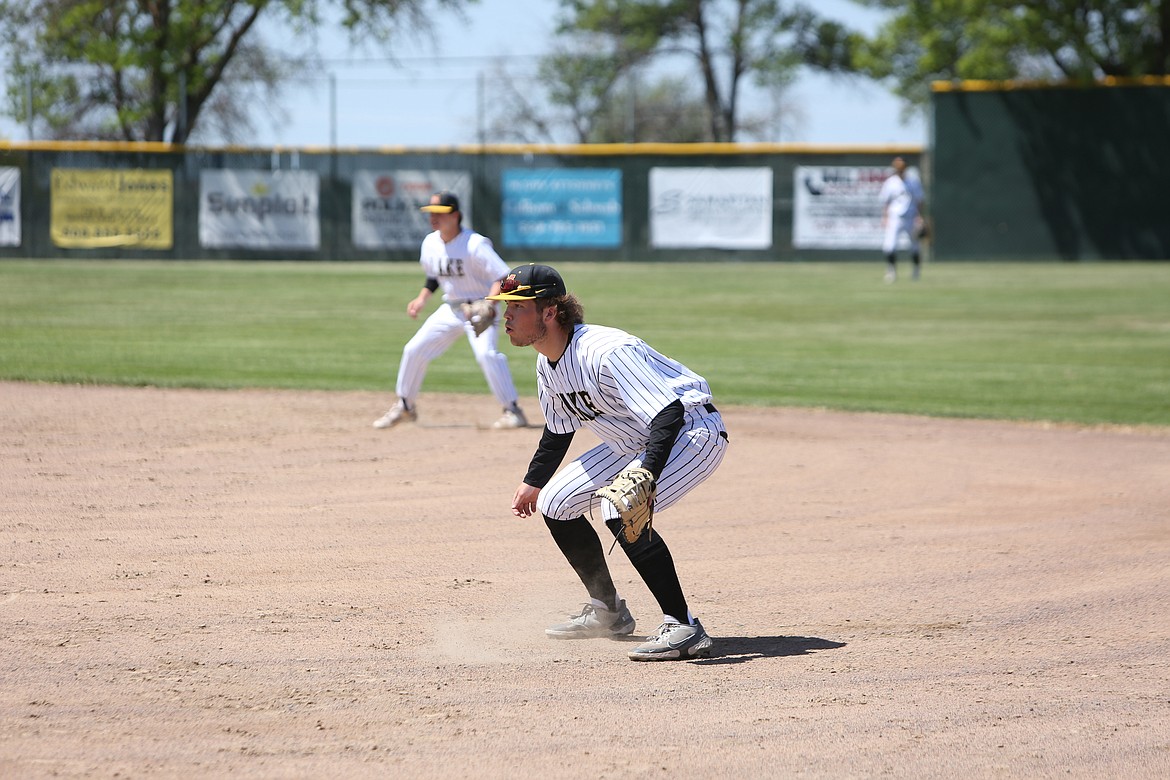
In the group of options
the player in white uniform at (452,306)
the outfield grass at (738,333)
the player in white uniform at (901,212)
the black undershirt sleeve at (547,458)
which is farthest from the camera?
the player in white uniform at (901,212)

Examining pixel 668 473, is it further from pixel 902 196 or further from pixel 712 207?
pixel 712 207

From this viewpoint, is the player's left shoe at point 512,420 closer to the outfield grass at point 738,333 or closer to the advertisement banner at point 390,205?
the outfield grass at point 738,333

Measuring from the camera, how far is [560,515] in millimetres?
5219

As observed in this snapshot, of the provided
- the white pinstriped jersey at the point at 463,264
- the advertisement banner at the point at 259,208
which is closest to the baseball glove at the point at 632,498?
the white pinstriped jersey at the point at 463,264

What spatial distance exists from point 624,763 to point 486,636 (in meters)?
1.48

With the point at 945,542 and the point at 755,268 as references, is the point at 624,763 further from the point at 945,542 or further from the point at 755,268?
the point at 755,268

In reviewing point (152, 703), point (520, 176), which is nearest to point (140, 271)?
point (520, 176)

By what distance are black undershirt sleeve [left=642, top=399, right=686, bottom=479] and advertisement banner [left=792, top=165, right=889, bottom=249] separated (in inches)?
1043

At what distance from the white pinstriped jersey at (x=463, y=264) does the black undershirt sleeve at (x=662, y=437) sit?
5.51 m

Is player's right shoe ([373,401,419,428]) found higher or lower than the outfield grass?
lower

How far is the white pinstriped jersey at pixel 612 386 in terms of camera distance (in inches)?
191

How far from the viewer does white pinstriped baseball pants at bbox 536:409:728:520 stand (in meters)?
5.10


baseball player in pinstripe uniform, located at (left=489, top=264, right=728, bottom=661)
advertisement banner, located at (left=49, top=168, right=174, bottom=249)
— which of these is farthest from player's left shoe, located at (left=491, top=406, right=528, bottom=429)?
advertisement banner, located at (left=49, top=168, right=174, bottom=249)

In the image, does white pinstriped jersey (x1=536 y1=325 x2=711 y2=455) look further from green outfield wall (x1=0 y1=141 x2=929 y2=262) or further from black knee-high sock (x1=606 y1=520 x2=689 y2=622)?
green outfield wall (x1=0 y1=141 x2=929 y2=262)
